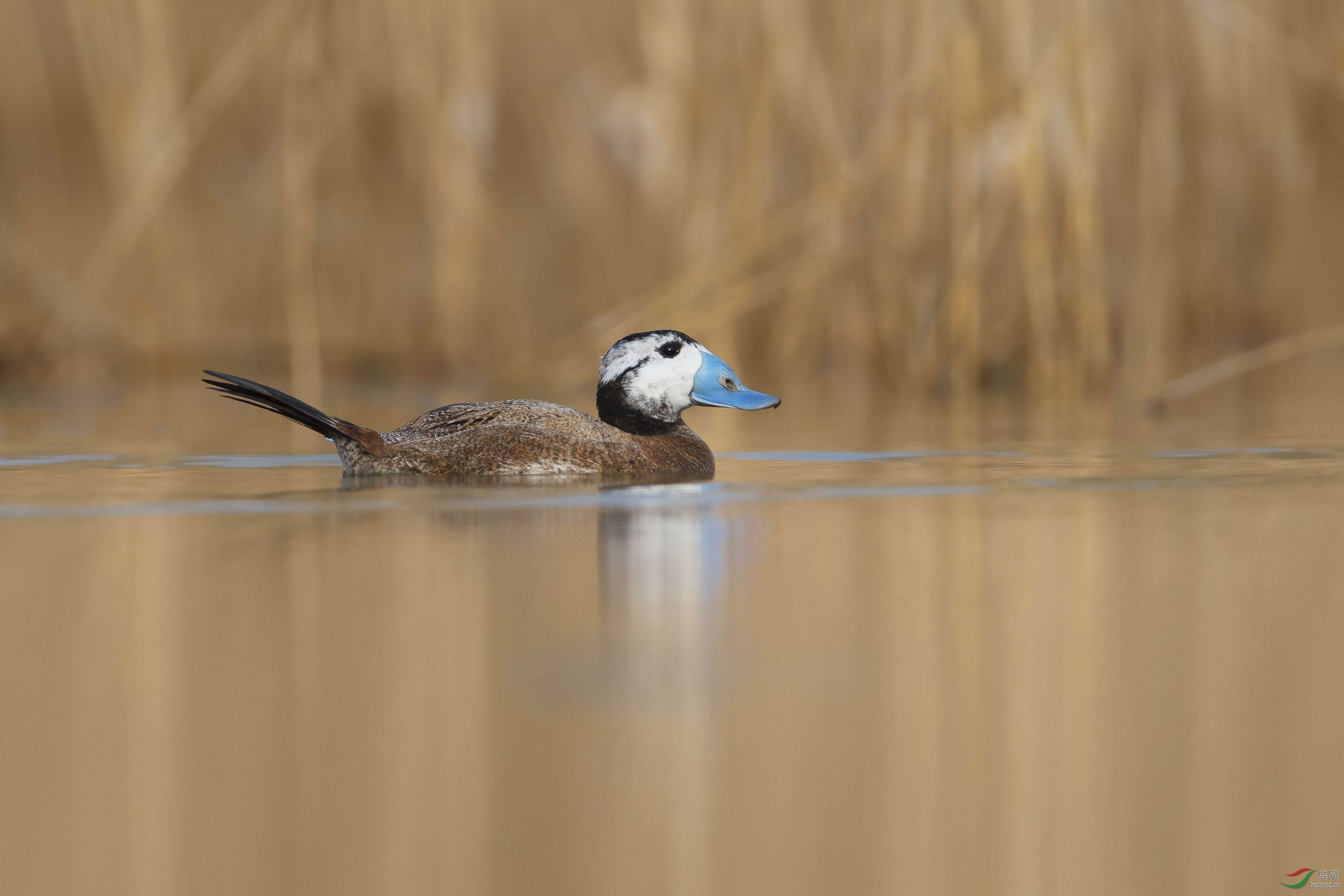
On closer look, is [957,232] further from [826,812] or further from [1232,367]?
[826,812]

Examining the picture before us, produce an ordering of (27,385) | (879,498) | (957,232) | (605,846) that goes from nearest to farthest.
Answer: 1. (605,846)
2. (879,498)
3. (957,232)
4. (27,385)

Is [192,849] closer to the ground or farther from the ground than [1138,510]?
closer to the ground

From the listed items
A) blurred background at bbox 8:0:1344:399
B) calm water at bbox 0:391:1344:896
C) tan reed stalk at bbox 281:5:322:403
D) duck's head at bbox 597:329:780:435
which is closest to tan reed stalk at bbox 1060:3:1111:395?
blurred background at bbox 8:0:1344:399

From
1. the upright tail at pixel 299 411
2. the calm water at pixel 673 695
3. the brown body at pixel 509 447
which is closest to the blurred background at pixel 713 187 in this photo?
the brown body at pixel 509 447

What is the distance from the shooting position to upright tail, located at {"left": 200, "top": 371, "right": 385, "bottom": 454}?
16.5ft

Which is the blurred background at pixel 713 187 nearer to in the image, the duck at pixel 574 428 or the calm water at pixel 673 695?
the duck at pixel 574 428

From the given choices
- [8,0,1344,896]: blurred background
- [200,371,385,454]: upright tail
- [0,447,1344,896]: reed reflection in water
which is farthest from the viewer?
[200,371,385,454]: upright tail

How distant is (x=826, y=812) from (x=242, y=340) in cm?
909

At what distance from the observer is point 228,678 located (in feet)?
8.36

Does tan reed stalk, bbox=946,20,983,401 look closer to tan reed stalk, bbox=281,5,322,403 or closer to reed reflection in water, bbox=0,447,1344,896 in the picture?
tan reed stalk, bbox=281,5,322,403

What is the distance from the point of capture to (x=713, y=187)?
8.78 metres

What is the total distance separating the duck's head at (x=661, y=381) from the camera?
5.95 meters

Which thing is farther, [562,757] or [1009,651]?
[1009,651]

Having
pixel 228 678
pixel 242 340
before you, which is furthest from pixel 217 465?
pixel 242 340
